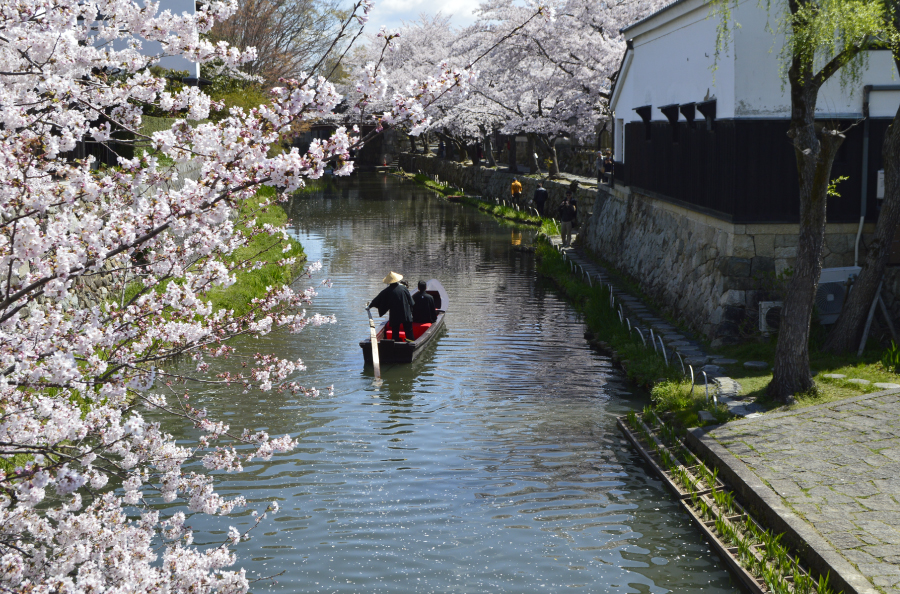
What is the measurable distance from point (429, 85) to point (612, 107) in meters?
22.2

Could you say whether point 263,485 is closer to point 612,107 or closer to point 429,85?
point 429,85

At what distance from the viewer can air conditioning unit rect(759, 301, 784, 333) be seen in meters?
13.3

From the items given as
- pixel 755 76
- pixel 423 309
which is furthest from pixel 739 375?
pixel 423 309

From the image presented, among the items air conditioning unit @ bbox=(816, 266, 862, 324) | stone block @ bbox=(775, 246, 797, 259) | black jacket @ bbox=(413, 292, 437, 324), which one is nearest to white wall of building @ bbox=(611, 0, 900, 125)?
stone block @ bbox=(775, 246, 797, 259)

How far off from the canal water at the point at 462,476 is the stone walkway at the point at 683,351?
92 cm

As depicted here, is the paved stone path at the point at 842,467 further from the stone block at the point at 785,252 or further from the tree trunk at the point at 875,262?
the stone block at the point at 785,252

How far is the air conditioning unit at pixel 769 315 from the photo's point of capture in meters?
Answer: 13.3

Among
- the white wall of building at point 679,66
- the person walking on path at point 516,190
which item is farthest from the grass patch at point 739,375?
the person walking on path at point 516,190

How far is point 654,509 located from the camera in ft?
31.0

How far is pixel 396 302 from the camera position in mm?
15891

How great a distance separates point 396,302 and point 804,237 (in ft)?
24.9

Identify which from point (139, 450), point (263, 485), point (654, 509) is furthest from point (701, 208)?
point (139, 450)

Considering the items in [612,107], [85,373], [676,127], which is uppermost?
[612,107]

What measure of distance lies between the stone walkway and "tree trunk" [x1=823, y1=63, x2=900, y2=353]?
1319mm
